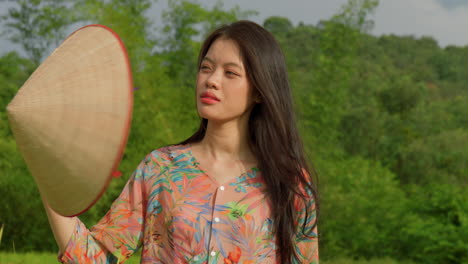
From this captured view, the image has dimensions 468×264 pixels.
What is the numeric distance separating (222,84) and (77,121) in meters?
0.53

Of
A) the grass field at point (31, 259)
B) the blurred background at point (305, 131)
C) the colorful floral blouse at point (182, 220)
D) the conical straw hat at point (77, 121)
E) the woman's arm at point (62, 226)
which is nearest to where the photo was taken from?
the conical straw hat at point (77, 121)

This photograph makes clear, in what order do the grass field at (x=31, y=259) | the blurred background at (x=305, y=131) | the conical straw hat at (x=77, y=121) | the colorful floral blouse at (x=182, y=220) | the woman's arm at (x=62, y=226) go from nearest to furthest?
the conical straw hat at (x=77, y=121) < the woman's arm at (x=62, y=226) < the colorful floral blouse at (x=182, y=220) < the grass field at (x=31, y=259) < the blurred background at (x=305, y=131)

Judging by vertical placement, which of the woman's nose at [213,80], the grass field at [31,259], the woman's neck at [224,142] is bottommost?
the grass field at [31,259]

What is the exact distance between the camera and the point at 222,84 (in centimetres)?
162

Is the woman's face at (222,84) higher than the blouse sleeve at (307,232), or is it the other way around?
the woman's face at (222,84)

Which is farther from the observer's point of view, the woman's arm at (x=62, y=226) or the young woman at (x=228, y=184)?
the young woman at (x=228, y=184)

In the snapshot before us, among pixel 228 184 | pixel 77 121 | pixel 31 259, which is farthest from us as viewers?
pixel 31 259

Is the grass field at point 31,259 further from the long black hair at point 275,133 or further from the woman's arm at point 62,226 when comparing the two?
the woman's arm at point 62,226

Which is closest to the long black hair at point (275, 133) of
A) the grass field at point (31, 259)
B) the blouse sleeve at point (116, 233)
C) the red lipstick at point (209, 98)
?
the red lipstick at point (209, 98)

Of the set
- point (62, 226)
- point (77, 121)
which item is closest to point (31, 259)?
point (62, 226)

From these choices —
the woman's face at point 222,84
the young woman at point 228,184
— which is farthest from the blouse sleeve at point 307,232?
the woman's face at point 222,84

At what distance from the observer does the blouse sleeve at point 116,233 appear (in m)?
1.42

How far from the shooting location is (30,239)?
956 cm

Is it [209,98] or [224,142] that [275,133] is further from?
[209,98]
